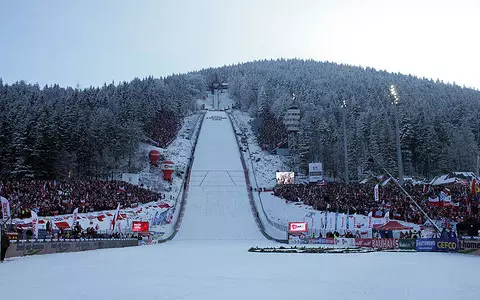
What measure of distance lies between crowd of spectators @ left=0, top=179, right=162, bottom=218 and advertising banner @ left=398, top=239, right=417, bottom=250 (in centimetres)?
2426

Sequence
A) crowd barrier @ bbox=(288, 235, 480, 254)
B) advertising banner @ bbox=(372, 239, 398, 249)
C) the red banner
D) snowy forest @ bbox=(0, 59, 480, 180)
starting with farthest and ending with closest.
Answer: snowy forest @ bbox=(0, 59, 480, 180)
the red banner
advertising banner @ bbox=(372, 239, 398, 249)
crowd barrier @ bbox=(288, 235, 480, 254)

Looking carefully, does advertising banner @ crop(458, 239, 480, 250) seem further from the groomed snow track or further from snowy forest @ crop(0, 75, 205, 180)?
snowy forest @ crop(0, 75, 205, 180)

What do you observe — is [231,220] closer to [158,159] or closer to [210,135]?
[158,159]

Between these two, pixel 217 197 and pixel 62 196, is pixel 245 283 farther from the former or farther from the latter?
pixel 217 197

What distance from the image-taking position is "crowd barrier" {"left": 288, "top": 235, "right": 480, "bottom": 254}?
23.4m

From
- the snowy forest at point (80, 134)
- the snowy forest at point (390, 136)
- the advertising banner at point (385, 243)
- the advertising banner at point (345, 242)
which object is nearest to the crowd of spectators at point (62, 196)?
the snowy forest at point (80, 134)

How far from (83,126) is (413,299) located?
69019 mm

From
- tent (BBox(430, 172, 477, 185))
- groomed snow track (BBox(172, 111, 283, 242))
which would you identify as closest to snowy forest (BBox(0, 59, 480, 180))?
groomed snow track (BBox(172, 111, 283, 242))

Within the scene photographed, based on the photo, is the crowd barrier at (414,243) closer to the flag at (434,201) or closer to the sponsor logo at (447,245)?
the sponsor logo at (447,245)

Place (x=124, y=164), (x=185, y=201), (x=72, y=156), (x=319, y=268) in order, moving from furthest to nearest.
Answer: (x=124, y=164) → (x=72, y=156) → (x=185, y=201) → (x=319, y=268)

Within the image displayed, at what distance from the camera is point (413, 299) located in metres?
9.05

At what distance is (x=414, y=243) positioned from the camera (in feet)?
87.5

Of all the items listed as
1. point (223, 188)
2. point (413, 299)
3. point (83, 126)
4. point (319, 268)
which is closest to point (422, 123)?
point (223, 188)

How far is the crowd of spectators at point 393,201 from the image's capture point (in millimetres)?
33066
